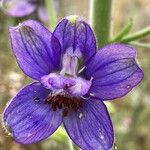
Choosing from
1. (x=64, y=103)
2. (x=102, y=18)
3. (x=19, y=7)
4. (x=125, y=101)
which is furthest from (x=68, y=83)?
(x=125, y=101)

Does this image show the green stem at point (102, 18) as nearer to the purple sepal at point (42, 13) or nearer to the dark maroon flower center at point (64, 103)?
the dark maroon flower center at point (64, 103)

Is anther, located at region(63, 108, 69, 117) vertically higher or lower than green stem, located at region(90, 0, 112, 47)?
lower

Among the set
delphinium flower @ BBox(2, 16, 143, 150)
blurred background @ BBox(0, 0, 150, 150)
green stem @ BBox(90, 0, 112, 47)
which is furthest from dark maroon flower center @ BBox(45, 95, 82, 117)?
blurred background @ BBox(0, 0, 150, 150)

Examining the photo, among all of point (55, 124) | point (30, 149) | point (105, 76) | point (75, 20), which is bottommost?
point (30, 149)

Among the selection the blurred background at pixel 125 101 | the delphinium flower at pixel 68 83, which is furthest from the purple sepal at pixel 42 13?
the delphinium flower at pixel 68 83

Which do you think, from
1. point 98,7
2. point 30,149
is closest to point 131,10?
point 30,149

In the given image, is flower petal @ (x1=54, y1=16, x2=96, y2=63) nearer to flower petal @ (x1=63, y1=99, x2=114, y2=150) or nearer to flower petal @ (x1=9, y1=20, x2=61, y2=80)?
flower petal @ (x1=9, y1=20, x2=61, y2=80)

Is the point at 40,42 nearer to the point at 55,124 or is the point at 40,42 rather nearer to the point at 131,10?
the point at 55,124

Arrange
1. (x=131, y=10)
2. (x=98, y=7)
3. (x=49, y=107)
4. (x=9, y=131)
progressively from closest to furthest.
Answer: (x=9, y=131), (x=49, y=107), (x=98, y=7), (x=131, y=10)
